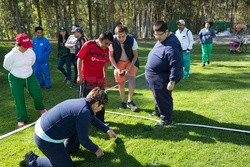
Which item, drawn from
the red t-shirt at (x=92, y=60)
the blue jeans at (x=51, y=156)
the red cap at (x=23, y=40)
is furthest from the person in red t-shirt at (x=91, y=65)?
the blue jeans at (x=51, y=156)

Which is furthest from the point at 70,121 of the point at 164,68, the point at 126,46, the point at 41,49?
the point at 41,49

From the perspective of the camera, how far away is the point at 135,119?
17.1 ft

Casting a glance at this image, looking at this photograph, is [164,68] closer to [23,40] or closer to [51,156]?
[51,156]

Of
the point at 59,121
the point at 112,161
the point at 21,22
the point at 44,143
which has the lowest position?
the point at 112,161

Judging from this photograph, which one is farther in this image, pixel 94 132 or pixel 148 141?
pixel 94 132

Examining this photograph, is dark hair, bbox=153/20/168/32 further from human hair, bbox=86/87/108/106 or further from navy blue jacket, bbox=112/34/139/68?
human hair, bbox=86/87/108/106

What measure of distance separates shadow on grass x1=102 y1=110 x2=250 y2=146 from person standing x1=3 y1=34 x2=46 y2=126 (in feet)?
5.97

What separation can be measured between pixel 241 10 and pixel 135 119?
66.1m

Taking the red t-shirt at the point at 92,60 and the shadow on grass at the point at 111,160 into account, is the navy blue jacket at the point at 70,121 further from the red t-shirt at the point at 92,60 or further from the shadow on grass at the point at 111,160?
the red t-shirt at the point at 92,60

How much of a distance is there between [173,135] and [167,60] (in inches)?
51.7

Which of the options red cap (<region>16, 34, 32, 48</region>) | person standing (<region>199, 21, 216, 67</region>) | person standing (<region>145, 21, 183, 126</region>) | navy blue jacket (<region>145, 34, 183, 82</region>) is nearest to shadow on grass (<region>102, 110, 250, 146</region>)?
person standing (<region>145, 21, 183, 126</region>)

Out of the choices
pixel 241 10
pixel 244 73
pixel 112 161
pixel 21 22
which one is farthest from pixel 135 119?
Result: pixel 241 10

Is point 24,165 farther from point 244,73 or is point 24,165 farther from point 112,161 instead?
point 244,73

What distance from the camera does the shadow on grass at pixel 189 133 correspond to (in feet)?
14.0
